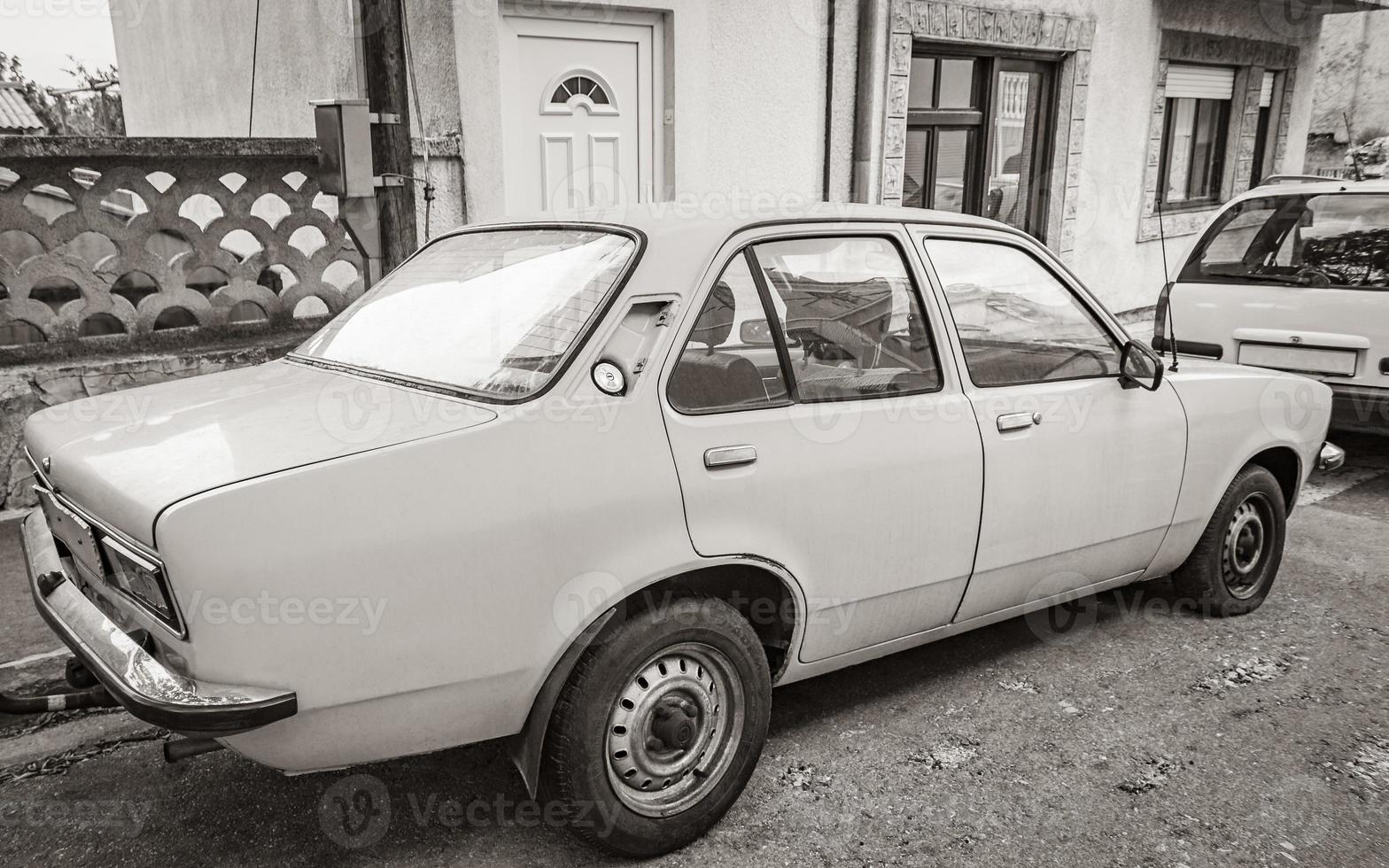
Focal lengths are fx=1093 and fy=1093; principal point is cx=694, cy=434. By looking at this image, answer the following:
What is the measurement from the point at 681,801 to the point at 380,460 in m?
1.16

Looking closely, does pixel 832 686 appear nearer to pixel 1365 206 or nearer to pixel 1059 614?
pixel 1059 614

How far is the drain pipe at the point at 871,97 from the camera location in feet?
28.9

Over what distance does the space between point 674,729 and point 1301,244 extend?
532 centimetres

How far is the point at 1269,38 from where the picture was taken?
532 inches

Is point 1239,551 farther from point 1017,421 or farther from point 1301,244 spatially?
point 1301,244

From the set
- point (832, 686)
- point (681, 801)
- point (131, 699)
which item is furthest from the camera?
point (832, 686)

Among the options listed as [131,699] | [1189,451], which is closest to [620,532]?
[131,699]

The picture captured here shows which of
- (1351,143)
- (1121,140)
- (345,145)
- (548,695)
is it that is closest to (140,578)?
(548,695)

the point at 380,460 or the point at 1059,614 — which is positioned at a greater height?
the point at 380,460

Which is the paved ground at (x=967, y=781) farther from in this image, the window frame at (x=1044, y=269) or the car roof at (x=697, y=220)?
the car roof at (x=697, y=220)

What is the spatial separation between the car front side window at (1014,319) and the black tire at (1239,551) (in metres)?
0.89

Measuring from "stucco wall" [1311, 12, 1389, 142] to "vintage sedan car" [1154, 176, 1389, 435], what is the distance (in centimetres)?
1611

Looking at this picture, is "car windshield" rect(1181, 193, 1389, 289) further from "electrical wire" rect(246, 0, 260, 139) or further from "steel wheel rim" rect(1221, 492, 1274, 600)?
"electrical wire" rect(246, 0, 260, 139)

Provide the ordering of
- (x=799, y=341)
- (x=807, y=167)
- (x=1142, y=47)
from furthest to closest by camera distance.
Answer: (x=1142, y=47) < (x=807, y=167) < (x=799, y=341)
